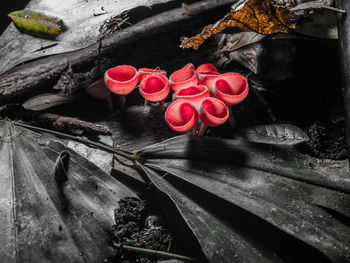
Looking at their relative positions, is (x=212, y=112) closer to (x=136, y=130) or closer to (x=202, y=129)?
(x=202, y=129)

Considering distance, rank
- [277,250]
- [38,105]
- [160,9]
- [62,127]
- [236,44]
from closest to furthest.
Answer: [277,250] → [62,127] → [38,105] → [236,44] → [160,9]

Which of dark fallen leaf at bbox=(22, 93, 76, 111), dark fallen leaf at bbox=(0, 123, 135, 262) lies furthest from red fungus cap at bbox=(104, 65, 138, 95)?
dark fallen leaf at bbox=(0, 123, 135, 262)

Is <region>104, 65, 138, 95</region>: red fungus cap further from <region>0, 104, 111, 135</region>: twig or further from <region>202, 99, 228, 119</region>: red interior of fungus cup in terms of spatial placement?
<region>202, 99, 228, 119</region>: red interior of fungus cup

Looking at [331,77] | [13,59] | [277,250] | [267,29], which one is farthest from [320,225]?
[13,59]

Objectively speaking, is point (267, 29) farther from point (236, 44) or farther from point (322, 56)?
point (322, 56)

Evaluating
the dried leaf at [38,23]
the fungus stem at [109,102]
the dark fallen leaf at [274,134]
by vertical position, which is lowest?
the dark fallen leaf at [274,134]

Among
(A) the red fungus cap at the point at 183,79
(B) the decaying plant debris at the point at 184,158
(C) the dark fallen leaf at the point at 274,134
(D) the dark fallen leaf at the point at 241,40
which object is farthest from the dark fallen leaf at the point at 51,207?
(D) the dark fallen leaf at the point at 241,40

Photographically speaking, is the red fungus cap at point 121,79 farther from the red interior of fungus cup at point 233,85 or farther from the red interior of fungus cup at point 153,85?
the red interior of fungus cup at point 233,85
